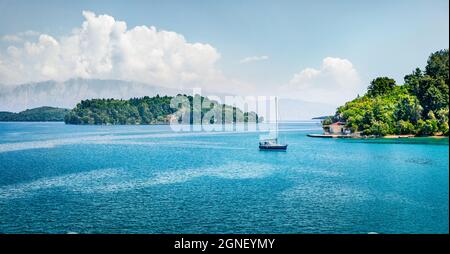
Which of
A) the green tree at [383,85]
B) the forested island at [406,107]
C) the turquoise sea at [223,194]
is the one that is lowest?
the turquoise sea at [223,194]

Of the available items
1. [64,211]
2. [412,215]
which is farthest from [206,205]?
[412,215]

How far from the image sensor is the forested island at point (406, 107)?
49.8 feet

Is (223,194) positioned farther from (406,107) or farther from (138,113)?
(138,113)

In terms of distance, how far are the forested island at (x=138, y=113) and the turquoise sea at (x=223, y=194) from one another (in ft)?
55.0

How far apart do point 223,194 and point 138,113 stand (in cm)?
2675

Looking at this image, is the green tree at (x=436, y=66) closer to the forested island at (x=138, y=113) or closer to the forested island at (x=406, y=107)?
the forested island at (x=406, y=107)

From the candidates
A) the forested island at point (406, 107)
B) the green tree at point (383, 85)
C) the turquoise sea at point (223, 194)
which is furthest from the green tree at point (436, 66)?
the green tree at point (383, 85)

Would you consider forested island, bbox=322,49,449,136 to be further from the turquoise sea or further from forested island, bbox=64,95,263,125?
forested island, bbox=64,95,263,125

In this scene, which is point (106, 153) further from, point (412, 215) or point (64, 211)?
point (412, 215)

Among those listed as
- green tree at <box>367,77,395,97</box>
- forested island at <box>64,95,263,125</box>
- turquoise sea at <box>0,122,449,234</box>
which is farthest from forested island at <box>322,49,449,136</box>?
forested island at <box>64,95,263,125</box>

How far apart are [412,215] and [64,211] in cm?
566

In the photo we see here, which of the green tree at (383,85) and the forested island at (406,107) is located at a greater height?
the green tree at (383,85)

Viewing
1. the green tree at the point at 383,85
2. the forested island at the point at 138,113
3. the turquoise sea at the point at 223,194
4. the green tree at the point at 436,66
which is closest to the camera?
the turquoise sea at the point at 223,194

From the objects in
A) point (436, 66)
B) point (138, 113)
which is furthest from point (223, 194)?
point (138, 113)
